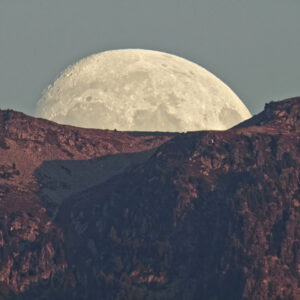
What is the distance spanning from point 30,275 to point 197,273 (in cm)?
2536

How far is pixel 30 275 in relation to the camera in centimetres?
19950

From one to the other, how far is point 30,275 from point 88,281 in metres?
8.92

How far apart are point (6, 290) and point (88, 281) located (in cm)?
1245

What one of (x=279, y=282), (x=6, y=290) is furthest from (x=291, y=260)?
(x=6, y=290)

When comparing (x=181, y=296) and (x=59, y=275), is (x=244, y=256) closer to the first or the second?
(x=181, y=296)

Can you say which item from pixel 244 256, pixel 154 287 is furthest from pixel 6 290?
pixel 244 256

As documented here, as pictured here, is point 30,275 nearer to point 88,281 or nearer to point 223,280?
point 88,281

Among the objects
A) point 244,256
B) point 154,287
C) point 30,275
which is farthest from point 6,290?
point 244,256

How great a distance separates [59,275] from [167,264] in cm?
1646

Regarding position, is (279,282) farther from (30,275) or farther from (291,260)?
(30,275)

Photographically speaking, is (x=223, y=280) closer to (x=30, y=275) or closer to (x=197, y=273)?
(x=197, y=273)

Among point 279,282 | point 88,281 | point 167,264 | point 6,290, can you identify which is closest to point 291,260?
point 279,282

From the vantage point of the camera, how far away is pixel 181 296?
19175 cm

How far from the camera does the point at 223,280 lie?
195 meters
